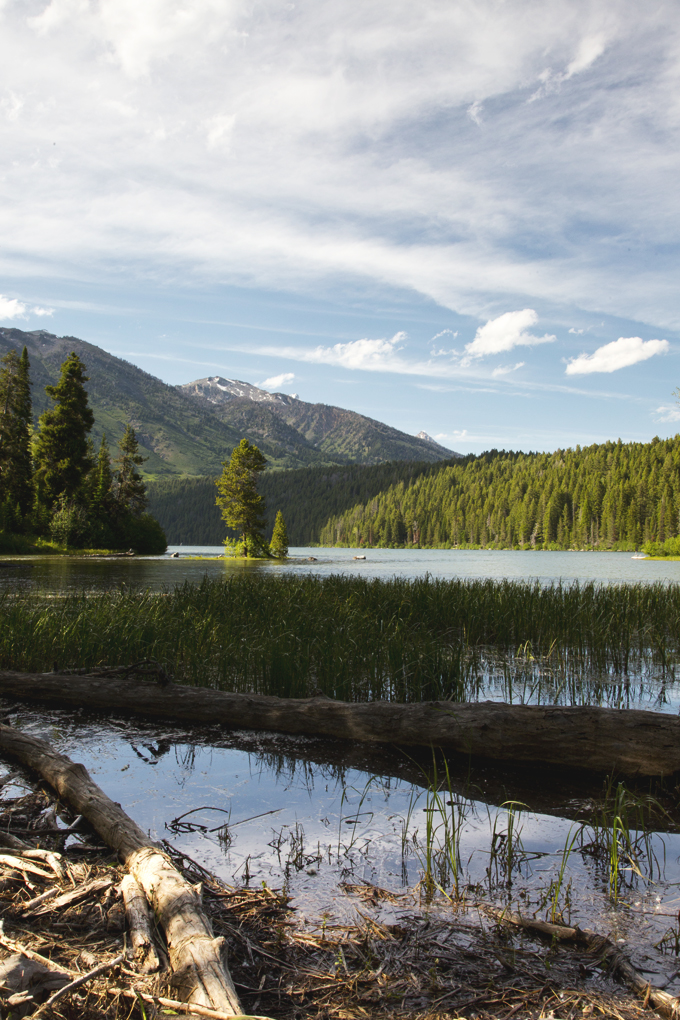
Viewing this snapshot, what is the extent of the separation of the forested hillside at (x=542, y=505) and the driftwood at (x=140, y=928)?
11573 centimetres

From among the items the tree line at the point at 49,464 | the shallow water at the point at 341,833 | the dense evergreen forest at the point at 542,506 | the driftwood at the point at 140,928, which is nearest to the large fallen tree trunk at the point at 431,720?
the shallow water at the point at 341,833

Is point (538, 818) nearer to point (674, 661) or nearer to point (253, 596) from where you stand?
point (674, 661)

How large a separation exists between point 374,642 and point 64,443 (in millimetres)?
49323

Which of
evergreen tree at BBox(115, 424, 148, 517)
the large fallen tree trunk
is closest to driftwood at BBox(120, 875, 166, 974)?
the large fallen tree trunk

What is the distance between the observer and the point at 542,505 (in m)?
142

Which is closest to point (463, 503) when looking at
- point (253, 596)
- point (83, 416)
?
point (83, 416)

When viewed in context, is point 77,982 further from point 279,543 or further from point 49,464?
point 279,543

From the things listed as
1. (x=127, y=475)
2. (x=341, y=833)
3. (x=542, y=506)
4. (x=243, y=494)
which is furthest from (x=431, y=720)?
(x=542, y=506)

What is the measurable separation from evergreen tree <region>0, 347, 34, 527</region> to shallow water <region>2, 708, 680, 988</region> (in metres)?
48.9

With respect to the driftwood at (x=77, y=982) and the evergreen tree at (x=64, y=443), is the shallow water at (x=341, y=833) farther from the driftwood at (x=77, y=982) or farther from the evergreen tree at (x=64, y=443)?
the evergreen tree at (x=64, y=443)

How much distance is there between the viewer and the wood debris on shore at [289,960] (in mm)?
2248

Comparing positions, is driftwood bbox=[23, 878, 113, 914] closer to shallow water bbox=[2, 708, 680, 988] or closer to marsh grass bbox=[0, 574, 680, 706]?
shallow water bbox=[2, 708, 680, 988]

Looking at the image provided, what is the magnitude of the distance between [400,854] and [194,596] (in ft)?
35.5

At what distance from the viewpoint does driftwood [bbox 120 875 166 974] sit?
2354mm
